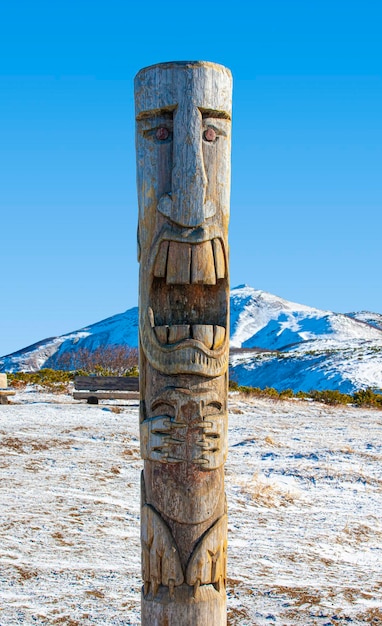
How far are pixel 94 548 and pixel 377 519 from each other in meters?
4.19

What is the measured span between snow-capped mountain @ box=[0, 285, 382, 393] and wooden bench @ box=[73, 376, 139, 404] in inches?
682

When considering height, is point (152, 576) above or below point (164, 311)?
below

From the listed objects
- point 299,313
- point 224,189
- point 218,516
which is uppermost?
point 299,313

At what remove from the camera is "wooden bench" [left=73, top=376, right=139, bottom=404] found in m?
18.5

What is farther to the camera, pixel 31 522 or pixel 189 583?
pixel 31 522

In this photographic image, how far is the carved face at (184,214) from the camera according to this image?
5.39m

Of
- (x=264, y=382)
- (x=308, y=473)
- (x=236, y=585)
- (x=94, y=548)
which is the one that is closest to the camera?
(x=236, y=585)

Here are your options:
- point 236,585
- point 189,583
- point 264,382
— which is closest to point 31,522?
point 236,585

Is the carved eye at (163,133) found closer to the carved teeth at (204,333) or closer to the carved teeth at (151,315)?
the carved teeth at (151,315)

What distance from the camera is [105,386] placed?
18.5 m

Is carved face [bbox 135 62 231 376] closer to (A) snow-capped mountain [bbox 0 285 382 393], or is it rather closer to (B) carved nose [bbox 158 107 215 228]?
(B) carved nose [bbox 158 107 215 228]

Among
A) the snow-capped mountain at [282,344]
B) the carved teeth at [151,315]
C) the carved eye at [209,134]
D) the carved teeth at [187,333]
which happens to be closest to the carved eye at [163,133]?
the carved eye at [209,134]

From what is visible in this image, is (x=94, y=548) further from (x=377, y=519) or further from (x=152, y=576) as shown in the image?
(x=377, y=519)

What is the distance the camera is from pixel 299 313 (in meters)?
99.6
